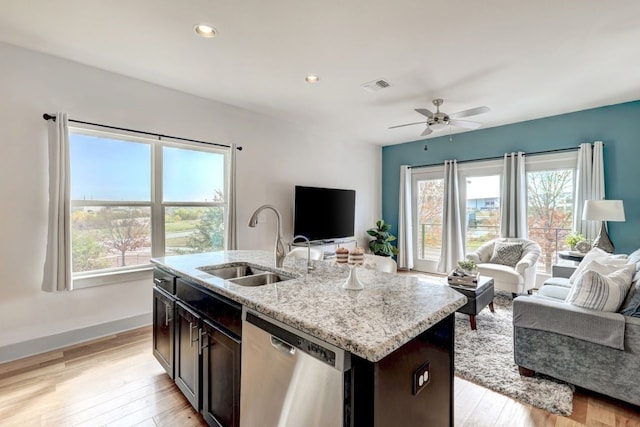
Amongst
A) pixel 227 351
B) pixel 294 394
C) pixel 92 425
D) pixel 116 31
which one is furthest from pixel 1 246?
pixel 294 394

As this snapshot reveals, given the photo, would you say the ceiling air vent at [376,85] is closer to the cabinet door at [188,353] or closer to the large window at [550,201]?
the cabinet door at [188,353]

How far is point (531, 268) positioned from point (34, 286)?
18.3 feet

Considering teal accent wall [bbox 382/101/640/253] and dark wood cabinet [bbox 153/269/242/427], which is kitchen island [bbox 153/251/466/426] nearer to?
dark wood cabinet [bbox 153/269/242/427]

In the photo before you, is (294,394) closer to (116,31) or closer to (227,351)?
(227,351)

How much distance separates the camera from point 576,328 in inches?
80.7

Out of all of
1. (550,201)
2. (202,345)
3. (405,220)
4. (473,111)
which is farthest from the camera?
(405,220)

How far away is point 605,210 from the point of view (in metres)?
3.58

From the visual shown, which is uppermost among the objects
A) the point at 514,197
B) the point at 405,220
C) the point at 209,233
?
the point at 514,197

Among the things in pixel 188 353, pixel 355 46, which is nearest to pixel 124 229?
pixel 188 353

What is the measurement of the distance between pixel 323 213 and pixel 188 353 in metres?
3.46

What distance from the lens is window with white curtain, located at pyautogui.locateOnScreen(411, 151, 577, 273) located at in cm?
448

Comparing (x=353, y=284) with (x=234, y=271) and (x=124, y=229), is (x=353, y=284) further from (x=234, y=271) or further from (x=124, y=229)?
(x=124, y=229)

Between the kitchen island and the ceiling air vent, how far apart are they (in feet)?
7.61

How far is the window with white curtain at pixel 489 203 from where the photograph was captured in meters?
4.48
